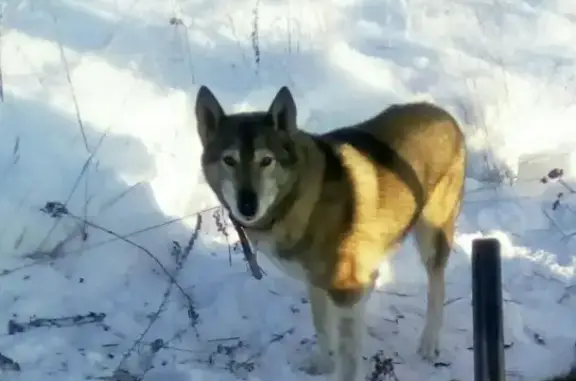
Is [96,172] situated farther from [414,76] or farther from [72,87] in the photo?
[414,76]

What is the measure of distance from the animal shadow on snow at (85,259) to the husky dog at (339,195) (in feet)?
2.41

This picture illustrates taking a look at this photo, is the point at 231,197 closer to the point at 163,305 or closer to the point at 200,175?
the point at 163,305

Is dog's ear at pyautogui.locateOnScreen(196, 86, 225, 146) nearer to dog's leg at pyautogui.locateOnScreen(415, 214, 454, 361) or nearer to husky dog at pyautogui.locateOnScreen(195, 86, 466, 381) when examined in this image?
husky dog at pyautogui.locateOnScreen(195, 86, 466, 381)

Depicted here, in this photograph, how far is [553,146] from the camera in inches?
239

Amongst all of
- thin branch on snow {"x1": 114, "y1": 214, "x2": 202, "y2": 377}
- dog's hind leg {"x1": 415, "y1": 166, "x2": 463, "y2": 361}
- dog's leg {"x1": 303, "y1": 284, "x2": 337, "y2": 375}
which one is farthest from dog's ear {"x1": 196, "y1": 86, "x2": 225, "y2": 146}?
dog's hind leg {"x1": 415, "y1": 166, "x2": 463, "y2": 361}

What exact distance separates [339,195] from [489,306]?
4.83 feet

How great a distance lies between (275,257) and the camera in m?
3.81

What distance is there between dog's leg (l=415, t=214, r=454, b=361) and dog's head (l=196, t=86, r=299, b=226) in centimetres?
106

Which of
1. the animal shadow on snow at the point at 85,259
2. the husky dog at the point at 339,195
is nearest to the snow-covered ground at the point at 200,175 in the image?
the animal shadow on snow at the point at 85,259

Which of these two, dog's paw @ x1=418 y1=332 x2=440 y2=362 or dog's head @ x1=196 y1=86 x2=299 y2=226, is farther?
dog's paw @ x1=418 y1=332 x2=440 y2=362

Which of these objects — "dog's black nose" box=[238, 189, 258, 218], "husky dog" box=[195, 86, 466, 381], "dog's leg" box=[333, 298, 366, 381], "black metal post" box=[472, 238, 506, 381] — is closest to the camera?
"black metal post" box=[472, 238, 506, 381]

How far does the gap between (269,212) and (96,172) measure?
1.96m

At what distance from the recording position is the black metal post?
2371 mm

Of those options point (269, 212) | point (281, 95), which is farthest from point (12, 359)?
point (281, 95)
